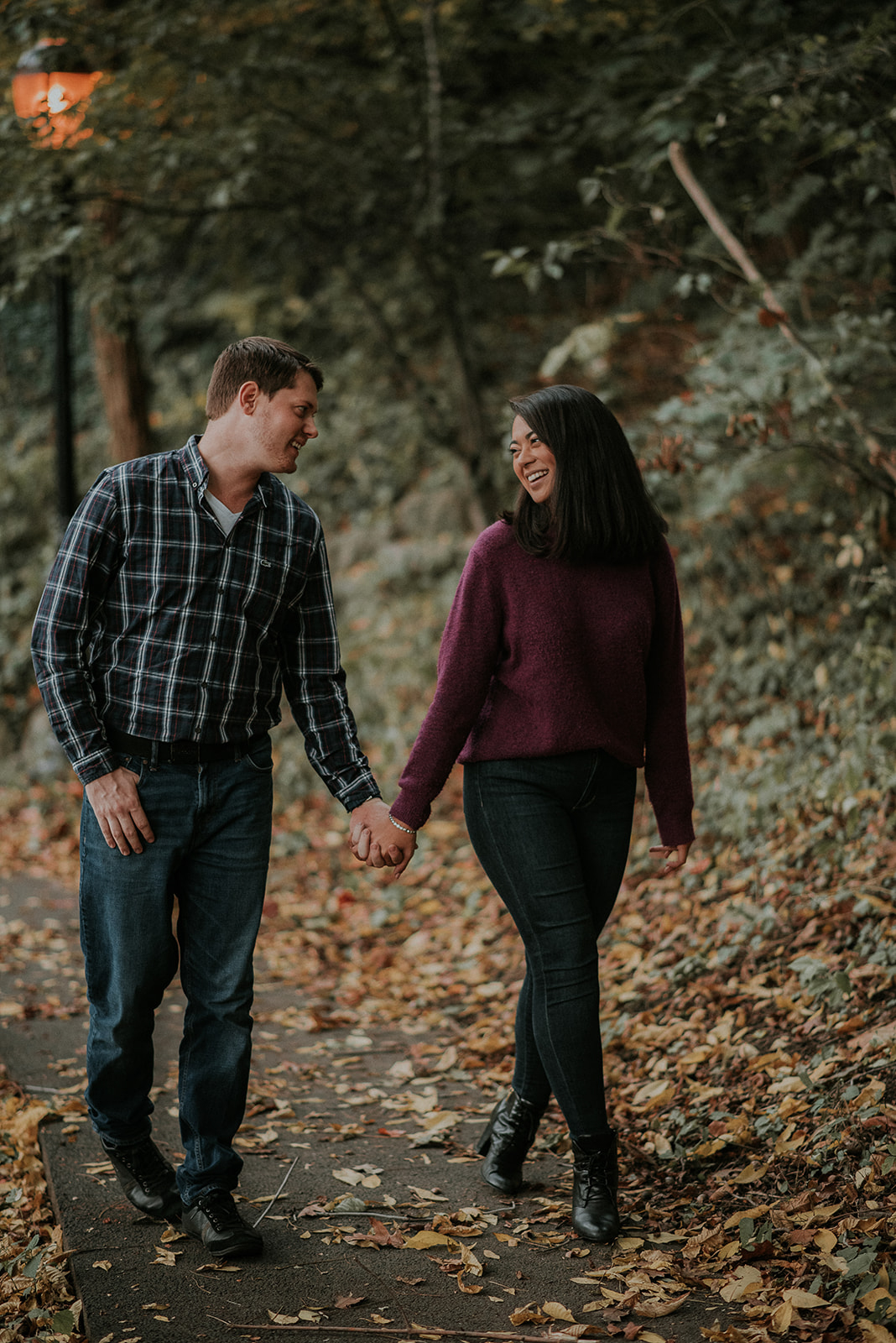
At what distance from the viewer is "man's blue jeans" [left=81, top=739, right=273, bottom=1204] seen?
284 cm

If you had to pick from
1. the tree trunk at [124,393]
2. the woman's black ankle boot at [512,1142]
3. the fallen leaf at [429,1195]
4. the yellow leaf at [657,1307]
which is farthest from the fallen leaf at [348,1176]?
the tree trunk at [124,393]

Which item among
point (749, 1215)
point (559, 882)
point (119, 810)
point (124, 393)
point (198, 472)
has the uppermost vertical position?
point (124, 393)

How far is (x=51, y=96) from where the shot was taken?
5910 mm

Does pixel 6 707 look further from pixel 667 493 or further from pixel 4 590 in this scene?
pixel 667 493

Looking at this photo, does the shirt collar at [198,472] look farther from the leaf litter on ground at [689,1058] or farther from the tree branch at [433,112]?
the tree branch at [433,112]

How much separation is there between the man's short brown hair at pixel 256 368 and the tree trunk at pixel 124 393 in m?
6.64

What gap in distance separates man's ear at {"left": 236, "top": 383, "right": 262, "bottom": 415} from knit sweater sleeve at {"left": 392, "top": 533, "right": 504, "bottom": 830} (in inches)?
26.0

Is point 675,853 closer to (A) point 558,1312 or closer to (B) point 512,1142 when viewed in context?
(B) point 512,1142

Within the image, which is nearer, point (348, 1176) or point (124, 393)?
point (348, 1176)

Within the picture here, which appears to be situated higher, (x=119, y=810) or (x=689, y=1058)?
(x=119, y=810)

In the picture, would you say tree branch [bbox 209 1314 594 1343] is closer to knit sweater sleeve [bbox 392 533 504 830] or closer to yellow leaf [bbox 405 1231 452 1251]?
yellow leaf [bbox 405 1231 452 1251]

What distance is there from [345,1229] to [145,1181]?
0.54 m

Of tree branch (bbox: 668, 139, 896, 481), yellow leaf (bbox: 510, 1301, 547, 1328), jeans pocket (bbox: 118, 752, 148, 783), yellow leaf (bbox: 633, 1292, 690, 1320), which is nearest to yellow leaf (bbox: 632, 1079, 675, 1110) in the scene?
yellow leaf (bbox: 633, 1292, 690, 1320)

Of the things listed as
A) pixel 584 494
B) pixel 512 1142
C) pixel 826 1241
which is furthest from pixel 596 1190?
pixel 584 494
